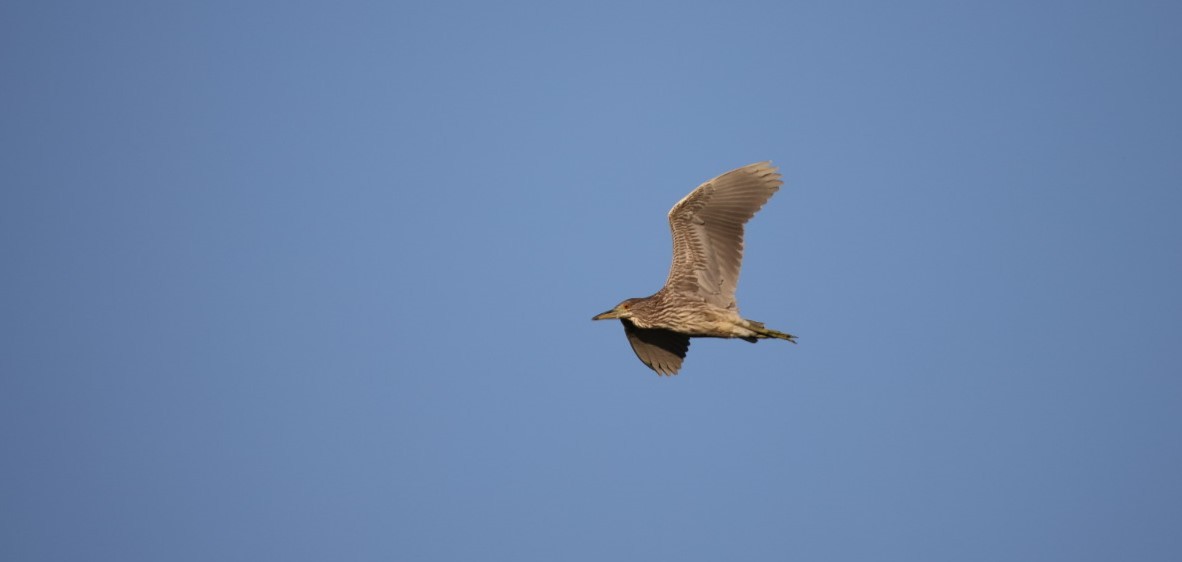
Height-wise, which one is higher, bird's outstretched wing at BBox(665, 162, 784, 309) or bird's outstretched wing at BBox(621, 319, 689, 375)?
bird's outstretched wing at BBox(665, 162, 784, 309)

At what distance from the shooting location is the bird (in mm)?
18641

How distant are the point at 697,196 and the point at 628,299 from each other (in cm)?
210

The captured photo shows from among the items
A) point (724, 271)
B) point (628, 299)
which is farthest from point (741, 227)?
point (628, 299)

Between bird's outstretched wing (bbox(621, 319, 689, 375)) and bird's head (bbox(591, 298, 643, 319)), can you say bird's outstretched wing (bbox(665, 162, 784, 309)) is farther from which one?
bird's outstretched wing (bbox(621, 319, 689, 375))

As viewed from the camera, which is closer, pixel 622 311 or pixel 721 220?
pixel 721 220

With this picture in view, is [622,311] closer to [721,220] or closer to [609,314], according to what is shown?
[609,314]

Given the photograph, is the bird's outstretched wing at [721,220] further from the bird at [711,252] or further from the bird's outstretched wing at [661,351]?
the bird's outstretched wing at [661,351]

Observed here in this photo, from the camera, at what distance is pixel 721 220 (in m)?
18.7

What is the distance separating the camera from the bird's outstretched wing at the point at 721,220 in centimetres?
1864

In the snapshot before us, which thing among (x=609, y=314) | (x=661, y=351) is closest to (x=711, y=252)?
(x=609, y=314)

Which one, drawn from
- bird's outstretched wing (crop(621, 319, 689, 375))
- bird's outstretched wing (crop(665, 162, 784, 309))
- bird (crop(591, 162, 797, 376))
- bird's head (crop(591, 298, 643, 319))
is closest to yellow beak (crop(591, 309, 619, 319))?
bird's head (crop(591, 298, 643, 319))

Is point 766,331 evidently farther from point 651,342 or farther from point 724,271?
point 651,342

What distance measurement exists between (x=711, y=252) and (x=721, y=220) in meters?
0.54

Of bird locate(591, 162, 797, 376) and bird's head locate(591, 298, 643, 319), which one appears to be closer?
bird locate(591, 162, 797, 376)
